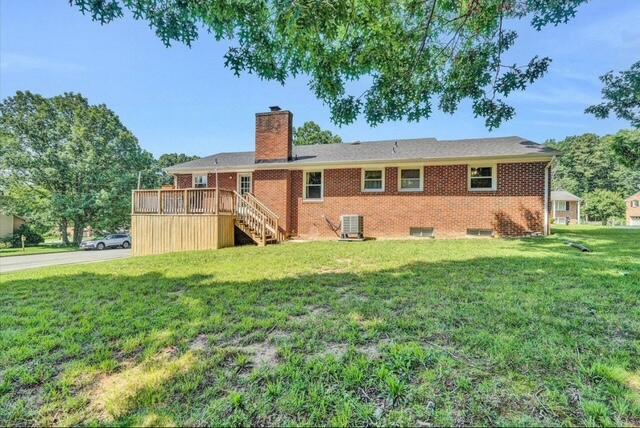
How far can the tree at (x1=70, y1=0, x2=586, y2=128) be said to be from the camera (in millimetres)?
3611

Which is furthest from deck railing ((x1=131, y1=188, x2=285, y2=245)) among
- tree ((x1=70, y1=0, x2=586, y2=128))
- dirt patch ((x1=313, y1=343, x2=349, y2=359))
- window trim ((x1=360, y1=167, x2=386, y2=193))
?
dirt patch ((x1=313, y1=343, x2=349, y2=359))

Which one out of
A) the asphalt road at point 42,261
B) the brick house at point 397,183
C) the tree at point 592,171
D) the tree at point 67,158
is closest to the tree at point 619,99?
the brick house at point 397,183

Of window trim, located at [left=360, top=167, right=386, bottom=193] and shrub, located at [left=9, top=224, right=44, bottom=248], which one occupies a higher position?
window trim, located at [left=360, top=167, right=386, bottom=193]

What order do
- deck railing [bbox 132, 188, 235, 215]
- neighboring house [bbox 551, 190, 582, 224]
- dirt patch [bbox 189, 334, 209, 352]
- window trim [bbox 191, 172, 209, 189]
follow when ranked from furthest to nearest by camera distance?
neighboring house [bbox 551, 190, 582, 224] → window trim [bbox 191, 172, 209, 189] → deck railing [bbox 132, 188, 235, 215] → dirt patch [bbox 189, 334, 209, 352]

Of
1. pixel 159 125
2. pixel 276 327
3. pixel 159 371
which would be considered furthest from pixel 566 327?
pixel 159 125

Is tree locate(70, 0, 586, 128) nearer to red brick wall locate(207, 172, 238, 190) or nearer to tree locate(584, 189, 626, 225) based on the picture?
red brick wall locate(207, 172, 238, 190)

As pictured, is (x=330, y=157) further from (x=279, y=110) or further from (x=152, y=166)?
(x=152, y=166)

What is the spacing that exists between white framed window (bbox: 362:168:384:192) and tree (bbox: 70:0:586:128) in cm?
700

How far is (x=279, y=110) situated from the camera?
14.2m

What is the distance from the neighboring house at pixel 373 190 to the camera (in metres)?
11.2

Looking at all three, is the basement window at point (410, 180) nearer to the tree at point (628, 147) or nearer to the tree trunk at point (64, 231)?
the tree at point (628, 147)

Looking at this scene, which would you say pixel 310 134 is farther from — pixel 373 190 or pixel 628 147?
pixel 628 147

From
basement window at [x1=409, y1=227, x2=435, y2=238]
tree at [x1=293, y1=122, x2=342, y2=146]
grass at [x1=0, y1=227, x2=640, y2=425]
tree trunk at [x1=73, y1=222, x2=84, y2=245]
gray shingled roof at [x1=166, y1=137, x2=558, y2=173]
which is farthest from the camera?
tree at [x1=293, y1=122, x2=342, y2=146]

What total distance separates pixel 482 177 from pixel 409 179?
8.91ft
